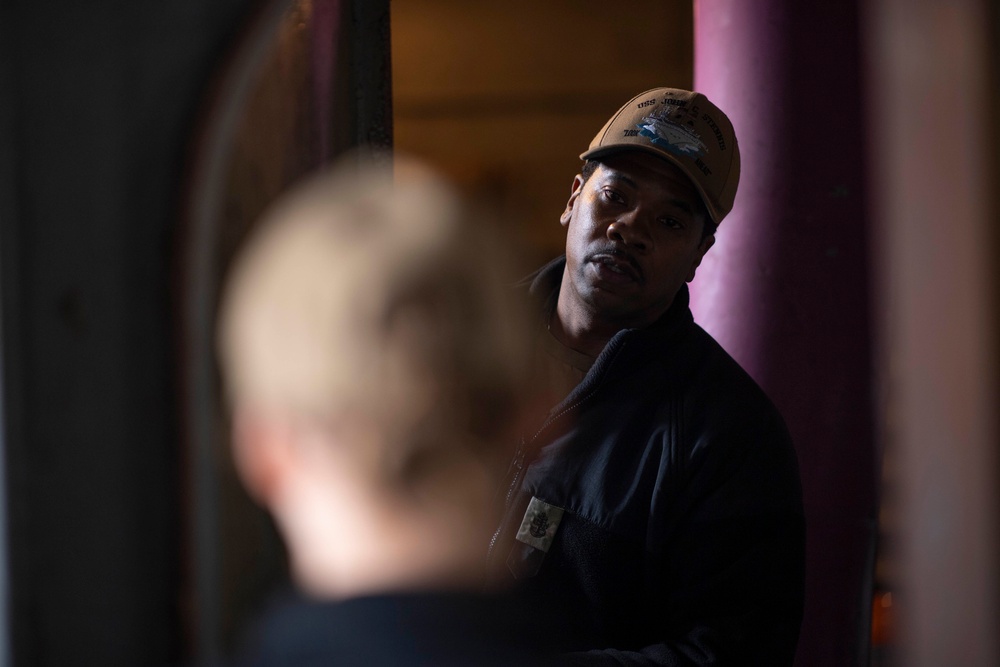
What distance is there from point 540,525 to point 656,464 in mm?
171

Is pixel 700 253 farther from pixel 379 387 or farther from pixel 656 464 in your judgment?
pixel 379 387

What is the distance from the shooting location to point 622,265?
4.01 feet

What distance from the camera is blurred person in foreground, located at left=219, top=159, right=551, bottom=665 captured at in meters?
0.55

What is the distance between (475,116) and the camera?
3617 millimetres

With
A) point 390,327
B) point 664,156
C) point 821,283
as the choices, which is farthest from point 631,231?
point 390,327

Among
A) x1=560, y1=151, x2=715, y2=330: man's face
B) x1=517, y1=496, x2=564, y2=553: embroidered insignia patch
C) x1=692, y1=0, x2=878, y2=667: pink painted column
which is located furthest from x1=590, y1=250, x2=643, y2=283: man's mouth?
x1=692, y1=0, x2=878, y2=667: pink painted column

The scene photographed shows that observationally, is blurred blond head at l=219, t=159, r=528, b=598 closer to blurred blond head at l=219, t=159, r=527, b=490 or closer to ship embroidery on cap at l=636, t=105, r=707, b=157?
blurred blond head at l=219, t=159, r=527, b=490

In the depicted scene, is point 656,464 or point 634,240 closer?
point 656,464

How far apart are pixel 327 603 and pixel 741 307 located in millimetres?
1312

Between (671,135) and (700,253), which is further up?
(671,135)

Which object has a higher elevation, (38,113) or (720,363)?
(38,113)

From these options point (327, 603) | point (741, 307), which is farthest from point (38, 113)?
point (741, 307)

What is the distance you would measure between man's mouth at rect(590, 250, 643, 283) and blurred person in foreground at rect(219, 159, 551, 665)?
63 centimetres

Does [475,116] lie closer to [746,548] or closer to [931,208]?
[746,548]
